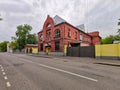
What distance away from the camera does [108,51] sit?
61.6ft

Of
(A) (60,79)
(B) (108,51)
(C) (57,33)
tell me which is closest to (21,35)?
(C) (57,33)

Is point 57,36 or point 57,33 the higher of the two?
point 57,33

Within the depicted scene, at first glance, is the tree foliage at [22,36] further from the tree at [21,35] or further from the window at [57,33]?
the window at [57,33]

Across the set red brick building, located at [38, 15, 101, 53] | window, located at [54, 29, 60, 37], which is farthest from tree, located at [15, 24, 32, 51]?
window, located at [54, 29, 60, 37]

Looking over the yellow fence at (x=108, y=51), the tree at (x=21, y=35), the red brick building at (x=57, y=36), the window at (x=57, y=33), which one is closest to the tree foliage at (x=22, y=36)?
the tree at (x=21, y=35)

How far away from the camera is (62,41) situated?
2978 cm

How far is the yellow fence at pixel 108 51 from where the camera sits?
1767cm

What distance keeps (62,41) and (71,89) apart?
82.6 feet

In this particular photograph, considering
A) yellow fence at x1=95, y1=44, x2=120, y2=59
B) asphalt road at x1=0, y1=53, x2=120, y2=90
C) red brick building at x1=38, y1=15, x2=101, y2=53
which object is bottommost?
asphalt road at x1=0, y1=53, x2=120, y2=90

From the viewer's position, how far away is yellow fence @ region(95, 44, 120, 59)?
17670 mm

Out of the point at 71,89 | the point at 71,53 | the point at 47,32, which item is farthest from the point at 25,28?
the point at 71,89

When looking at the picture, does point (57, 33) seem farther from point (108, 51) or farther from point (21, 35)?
point (21, 35)

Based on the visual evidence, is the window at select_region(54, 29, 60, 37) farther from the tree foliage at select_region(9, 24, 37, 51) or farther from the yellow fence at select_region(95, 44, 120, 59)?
the tree foliage at select_region(9, 24, 37, 51)

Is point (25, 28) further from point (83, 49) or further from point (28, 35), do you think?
point (83, 49)
